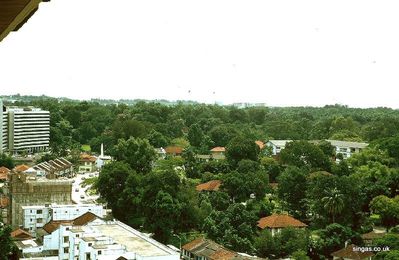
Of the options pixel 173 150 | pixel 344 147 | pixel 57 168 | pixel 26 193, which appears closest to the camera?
pixel 26 193

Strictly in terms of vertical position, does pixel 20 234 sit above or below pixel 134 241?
below

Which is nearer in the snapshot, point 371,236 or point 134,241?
point 134,241

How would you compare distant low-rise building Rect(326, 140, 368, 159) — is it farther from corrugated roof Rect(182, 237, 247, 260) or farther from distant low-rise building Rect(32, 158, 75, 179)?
corrugated roof Rect(182, 237, 247, 260)

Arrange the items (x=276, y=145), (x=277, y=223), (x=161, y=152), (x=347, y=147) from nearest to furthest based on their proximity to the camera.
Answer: (x=277, y=223) < (x=347, y=147) < (x=161, y=152) < (x=276, y=145)

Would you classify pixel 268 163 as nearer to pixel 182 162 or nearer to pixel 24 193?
pixel 182 162

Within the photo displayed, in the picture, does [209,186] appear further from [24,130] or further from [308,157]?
[24,130]

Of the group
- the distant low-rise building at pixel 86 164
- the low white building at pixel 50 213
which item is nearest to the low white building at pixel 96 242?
the low white building at pixel 50 213

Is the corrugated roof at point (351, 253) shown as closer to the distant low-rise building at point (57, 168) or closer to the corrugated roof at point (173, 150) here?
the distant low-rise building at point (57, 168)

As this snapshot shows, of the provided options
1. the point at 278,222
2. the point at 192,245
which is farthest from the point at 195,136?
the point at 192,245
